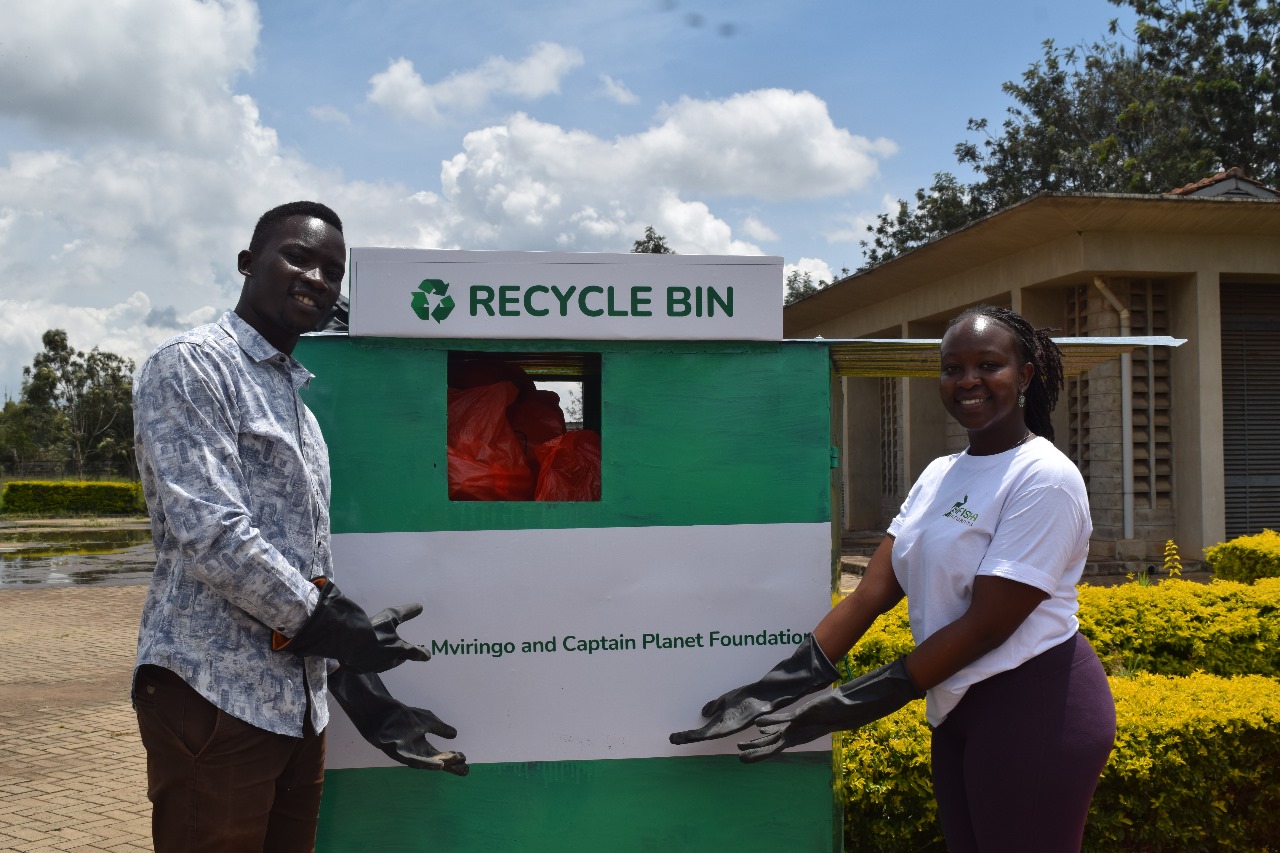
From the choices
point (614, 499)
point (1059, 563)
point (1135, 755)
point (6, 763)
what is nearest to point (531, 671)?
point (614, 499)

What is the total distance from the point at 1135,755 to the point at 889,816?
2.72 ft

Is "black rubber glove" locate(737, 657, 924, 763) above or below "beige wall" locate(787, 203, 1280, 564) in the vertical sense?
below

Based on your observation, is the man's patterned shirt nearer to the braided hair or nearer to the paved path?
the braided hair

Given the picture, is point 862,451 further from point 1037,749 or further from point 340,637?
point 340,637

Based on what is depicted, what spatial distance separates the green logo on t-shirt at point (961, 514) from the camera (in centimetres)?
220

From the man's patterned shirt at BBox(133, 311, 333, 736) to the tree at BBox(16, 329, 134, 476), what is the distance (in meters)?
45.9

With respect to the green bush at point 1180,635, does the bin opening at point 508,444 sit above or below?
above

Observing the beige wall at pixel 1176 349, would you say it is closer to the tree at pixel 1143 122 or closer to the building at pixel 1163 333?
the building at pixel 1163 333

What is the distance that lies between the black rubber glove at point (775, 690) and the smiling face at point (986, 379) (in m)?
0.68

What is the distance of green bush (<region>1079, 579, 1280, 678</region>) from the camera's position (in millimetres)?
5359

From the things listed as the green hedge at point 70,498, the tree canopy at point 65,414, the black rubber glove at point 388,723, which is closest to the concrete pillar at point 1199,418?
the black rubber glove at point 388,723

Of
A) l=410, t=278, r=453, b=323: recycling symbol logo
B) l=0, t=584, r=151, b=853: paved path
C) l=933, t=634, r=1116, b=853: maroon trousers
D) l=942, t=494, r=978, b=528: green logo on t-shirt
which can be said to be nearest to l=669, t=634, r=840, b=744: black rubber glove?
l=933, t=634, r=1116, b=853: maroon trousers

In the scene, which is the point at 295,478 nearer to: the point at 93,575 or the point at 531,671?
the point at 531,671

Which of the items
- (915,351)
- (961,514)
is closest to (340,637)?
(961,514)
